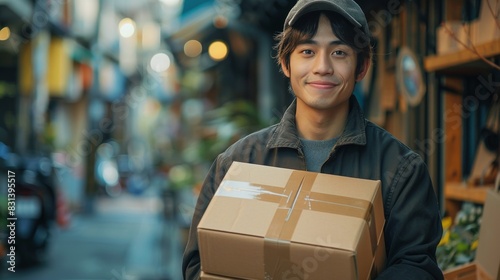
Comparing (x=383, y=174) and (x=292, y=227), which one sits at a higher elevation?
(x=383, y=174)

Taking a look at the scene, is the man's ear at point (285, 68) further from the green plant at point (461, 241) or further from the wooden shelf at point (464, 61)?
the green plant at point (461, 241)

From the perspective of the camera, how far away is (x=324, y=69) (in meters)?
2.25

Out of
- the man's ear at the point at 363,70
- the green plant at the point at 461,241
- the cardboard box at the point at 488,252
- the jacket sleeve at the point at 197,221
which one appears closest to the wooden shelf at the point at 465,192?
the green plant at the point at 461,241

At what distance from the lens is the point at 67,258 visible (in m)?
10.9

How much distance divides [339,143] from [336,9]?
1.33 ft

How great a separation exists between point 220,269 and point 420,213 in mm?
606

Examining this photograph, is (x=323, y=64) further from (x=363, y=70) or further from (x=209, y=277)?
(x=209, y=277)

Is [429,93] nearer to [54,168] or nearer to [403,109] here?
[403,109]

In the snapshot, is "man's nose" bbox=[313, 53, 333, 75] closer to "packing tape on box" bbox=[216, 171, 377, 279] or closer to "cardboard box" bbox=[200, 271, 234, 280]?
"packing tape on box" bbox=[216, 171, 377, 279]

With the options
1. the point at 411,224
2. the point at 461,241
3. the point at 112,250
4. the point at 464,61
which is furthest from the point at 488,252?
the point at 112,250

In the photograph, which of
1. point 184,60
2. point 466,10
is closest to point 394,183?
point 466,10

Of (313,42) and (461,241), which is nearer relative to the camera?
(313,42)

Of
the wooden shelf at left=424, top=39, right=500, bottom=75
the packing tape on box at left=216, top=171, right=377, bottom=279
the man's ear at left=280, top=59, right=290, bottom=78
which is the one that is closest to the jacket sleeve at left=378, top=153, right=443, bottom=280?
the packing tape on box at left=216, top=171, right=377, bottom=279

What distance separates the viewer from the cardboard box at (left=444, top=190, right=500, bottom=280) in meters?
2.62
